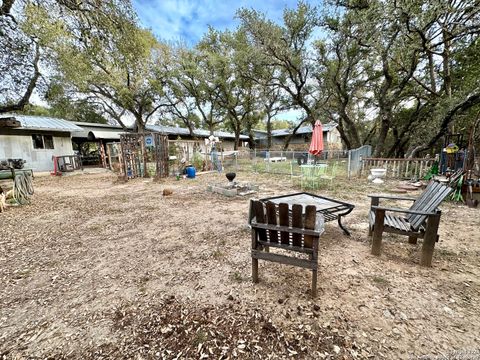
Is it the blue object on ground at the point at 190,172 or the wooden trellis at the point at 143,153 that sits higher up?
the wooden trellis at the point at 143,153

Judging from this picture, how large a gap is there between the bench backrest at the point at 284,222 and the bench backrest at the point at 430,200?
176cm

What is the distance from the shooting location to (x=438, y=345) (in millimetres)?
1606

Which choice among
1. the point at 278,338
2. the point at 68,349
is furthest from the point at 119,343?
the point at 278,338

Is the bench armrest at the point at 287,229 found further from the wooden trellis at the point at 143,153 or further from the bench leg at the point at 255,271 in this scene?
the wooden trellis at the point at 143,153

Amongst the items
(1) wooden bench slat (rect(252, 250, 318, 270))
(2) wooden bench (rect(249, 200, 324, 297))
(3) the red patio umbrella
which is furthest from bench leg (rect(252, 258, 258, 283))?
(3) the red patio umbrella

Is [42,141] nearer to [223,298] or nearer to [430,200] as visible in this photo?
[223,298]

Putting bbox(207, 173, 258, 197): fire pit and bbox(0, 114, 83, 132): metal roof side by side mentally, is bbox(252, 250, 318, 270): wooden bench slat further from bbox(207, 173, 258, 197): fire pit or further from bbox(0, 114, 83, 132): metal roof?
bbox(0, 114, 83, 132): metal roof

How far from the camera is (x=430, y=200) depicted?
282 cm

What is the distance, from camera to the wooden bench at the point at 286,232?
2082 mm

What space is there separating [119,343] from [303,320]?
157 centimetres

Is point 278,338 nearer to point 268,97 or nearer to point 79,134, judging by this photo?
point 79,134

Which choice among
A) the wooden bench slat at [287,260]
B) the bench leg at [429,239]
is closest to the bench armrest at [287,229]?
the wooden bench slat at [287,260]

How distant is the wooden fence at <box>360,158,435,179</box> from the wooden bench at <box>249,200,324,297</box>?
902 centimetres

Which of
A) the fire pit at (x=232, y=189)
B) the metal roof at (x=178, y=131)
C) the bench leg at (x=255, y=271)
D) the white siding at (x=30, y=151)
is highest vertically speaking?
the metal roof at (x=178, y=131)
